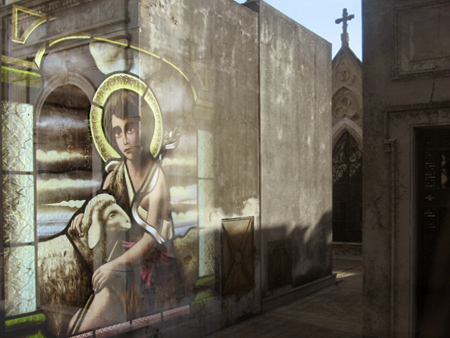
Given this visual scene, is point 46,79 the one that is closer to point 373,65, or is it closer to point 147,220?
point 147,220

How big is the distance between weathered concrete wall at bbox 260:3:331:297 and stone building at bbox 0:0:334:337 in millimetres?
1314

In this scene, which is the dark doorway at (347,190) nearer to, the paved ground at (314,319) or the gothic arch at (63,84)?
the paved ground at (314,319)

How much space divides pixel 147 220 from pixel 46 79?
2508 millimetres

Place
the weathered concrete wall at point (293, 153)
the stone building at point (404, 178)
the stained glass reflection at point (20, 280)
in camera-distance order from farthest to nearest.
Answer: the weathered concrete wall at point (293, 153) → the stained glass reflection at point (20, 280) → the stone building at point (404, 178)

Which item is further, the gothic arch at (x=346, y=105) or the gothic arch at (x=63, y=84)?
the gothic arch at (x=346, y=105)

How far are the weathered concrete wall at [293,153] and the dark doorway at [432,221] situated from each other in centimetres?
362

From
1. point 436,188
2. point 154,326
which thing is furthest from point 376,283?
point 154,326

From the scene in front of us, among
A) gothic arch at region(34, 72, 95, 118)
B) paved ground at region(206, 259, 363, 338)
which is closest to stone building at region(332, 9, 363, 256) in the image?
paved ground at region(206, 259, 363, 338)

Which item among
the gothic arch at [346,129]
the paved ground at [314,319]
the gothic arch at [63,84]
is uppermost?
the gothic arch at [346,129]

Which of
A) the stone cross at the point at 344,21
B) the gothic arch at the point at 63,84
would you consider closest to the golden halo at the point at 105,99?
the gothic arch at the point at 63,84

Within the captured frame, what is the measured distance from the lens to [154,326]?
7.00 metres

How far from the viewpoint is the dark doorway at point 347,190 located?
16328mm

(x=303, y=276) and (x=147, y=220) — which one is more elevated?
(x=147, y=220)

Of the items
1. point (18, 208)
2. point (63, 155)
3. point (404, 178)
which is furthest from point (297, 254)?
point (18, 208)
